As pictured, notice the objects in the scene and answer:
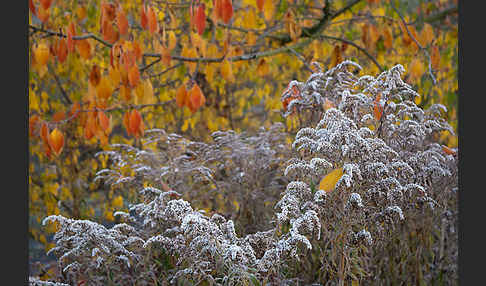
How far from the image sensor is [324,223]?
1872 mm

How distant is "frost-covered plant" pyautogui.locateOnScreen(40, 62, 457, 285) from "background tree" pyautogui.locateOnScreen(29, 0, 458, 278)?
57 centimetres

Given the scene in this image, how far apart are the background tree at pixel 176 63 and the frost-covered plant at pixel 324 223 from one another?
22.4 inches

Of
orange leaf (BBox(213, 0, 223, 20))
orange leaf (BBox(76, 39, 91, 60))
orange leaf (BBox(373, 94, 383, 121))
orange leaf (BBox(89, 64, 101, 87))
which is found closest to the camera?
orange leaf (BBox(373, 94, 383, 121))

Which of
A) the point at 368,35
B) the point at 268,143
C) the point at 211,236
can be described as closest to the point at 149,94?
the point at 268,143

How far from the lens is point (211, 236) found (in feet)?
5.55

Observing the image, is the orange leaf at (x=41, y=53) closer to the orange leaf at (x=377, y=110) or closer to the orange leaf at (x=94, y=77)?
the orange leaf at (x=94, y=77)

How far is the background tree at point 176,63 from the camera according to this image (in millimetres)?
2955

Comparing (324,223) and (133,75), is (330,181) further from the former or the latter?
(133,75)

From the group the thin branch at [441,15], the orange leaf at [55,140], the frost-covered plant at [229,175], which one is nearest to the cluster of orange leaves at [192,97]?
the frost-covered plant at [229,175]

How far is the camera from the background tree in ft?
9.70

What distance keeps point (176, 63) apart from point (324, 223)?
3.03 m

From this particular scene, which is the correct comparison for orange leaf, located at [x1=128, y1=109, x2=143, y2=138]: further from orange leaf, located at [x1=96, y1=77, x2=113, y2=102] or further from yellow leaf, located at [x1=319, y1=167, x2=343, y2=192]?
yellow leaf, located at [x1=319, y1=167, x2=343, y2=192]

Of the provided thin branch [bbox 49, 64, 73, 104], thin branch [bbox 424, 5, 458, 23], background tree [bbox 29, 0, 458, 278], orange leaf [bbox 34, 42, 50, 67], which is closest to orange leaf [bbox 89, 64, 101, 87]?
background tree [bbox 29, 0, 458, 278]

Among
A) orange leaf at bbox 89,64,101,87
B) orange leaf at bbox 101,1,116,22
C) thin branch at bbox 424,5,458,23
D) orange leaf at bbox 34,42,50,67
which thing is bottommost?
orange leaf at bbox 89,64,101,87
